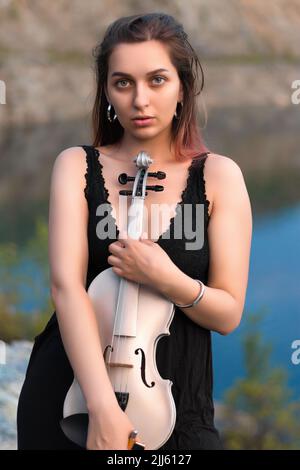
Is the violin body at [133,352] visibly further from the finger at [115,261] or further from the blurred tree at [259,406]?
the blurred tree at [259,406]

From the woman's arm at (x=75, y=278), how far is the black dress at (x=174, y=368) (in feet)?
0.08

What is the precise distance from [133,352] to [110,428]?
133mm

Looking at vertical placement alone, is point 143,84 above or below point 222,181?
above

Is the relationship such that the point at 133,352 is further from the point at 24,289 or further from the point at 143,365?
the point at 24,289

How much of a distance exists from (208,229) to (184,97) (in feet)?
0.86

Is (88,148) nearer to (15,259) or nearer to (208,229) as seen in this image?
(208,229)

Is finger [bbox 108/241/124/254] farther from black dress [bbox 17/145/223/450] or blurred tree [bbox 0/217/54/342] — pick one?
blurred tree [bbox 0/217/54/342]

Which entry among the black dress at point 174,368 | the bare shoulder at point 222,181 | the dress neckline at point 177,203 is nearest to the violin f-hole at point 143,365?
the black dress at point 174,368

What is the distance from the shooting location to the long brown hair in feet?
5.24

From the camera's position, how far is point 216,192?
1.63 metres

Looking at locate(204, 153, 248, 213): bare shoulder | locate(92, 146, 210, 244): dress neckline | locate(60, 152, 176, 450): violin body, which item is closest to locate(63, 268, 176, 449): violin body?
locate(60, 152, 176, 450): violin body

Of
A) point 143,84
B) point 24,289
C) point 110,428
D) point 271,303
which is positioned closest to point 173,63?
point 143,84

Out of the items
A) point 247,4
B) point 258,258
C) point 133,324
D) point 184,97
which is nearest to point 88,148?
point 184,97

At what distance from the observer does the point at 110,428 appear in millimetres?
1435
